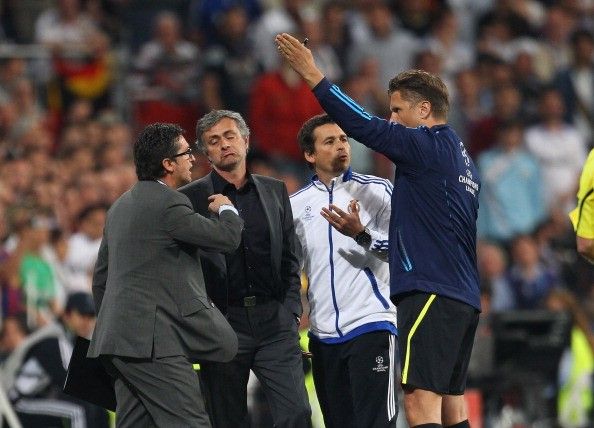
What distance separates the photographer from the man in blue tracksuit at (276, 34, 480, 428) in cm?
709

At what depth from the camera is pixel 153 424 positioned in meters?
7.25

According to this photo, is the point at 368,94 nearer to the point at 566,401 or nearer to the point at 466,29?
the point at 466,29

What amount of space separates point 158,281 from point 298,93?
7128mm

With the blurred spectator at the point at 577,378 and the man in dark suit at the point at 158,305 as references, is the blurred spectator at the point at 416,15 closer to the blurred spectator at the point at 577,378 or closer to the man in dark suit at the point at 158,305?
the blurred spectator at the point at 577,378

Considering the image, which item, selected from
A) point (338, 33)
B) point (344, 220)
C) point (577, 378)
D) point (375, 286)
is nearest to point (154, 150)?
point (344, 220)

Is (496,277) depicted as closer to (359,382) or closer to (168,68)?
(168,68)

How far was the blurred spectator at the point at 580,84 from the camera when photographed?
15859 mm

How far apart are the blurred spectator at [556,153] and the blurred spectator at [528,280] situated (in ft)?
4.04

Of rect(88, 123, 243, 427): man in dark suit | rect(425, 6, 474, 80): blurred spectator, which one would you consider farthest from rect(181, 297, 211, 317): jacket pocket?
rect(425, 6, 474, 80): blurred spectator

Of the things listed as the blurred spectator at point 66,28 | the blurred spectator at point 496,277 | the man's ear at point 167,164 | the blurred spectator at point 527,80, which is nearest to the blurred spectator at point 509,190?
the blurred spectator at point 527,80

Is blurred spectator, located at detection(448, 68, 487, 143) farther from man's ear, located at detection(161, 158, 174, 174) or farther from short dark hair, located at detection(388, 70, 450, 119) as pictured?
man's ear, located at detection(161, 158, 174, 174)

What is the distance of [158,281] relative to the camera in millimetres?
7195

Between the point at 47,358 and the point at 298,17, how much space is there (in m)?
6.08

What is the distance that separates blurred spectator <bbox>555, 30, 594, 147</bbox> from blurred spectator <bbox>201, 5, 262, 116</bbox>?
3.47m
